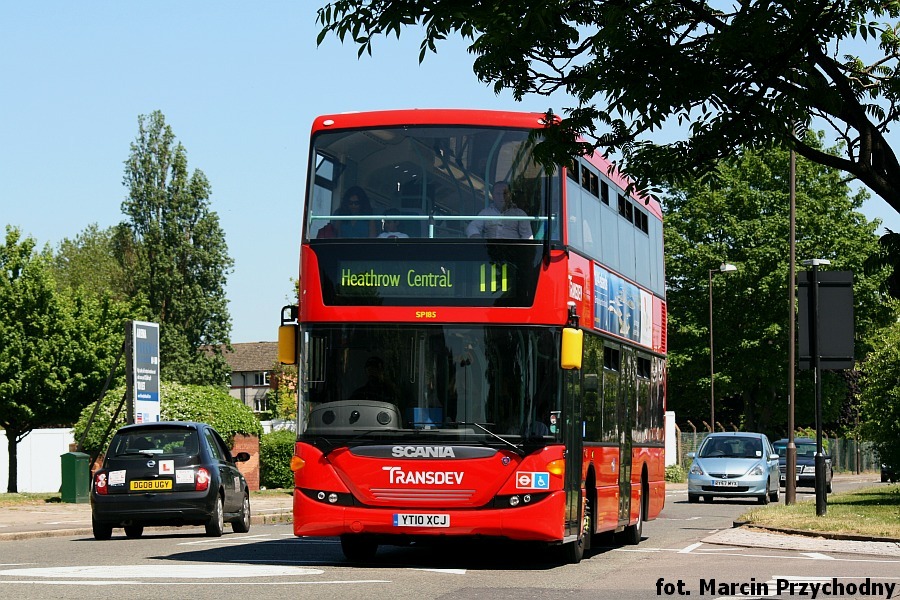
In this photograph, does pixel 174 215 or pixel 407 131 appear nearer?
pixel 407 131

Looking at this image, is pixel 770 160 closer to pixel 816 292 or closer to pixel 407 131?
pixel 816 292

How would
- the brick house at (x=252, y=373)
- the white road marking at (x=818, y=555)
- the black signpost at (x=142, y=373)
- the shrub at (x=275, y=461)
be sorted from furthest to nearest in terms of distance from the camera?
the brick house at (x=252, y=373)
the shrub at (x=275, y=461)
the black signpost at (x=142, y=373)
the white road marking at (x=818, y=555)

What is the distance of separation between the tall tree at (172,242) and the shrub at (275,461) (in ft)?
154

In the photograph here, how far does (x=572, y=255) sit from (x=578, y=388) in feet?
4.69

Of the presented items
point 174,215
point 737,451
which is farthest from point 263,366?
point 737,451

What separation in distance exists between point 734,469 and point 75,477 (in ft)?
51.4

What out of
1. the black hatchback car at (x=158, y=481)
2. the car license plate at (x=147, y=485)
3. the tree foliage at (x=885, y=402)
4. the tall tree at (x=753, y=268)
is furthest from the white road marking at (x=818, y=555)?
the tall tree at (x=753, y=268)

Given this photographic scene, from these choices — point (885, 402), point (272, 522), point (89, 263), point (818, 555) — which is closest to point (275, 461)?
point (272, 522)

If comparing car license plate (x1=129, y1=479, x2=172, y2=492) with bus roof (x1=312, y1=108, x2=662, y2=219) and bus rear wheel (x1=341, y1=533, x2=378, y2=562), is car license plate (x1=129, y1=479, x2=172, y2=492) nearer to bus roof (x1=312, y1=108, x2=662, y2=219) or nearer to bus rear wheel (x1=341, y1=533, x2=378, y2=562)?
bus rear wheel (x1=341, y1=533, x2=378, y2=562)

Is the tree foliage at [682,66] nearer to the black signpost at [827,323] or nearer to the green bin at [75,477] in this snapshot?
the black signpost at [827,323]

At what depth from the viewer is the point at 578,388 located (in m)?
16.4

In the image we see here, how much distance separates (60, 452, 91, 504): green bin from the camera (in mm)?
Result: 33594

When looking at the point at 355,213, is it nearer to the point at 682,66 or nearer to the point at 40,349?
the point at 682,66

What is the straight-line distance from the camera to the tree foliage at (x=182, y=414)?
36.0 meters
